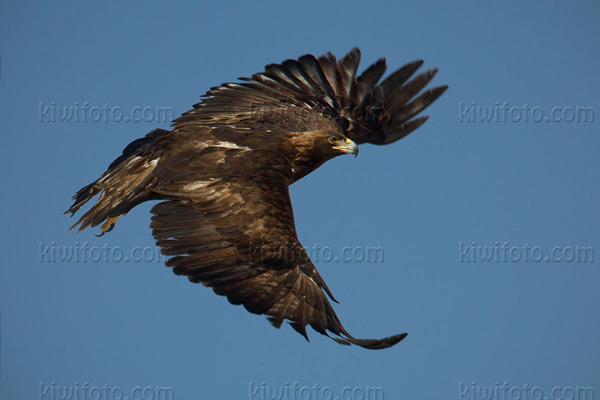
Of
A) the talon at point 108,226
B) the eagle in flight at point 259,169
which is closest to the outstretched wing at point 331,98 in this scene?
the eagle in flight at point 259,169

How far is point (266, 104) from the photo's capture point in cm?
1348

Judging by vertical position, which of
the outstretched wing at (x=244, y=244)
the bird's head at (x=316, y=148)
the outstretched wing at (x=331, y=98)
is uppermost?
the outstretched wing at (x=331, y=98)

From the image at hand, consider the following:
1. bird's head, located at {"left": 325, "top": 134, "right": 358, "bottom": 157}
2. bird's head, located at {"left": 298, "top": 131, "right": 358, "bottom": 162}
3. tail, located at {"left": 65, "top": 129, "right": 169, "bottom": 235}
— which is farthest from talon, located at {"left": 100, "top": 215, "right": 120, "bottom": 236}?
bird's head, located at {"left": 325, "top": 134, "right": 358, "bottom": 157}

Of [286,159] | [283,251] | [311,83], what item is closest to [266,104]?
[311,83]

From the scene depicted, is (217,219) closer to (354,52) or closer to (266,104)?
(266,104)

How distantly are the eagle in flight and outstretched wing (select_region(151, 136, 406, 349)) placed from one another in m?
0.01

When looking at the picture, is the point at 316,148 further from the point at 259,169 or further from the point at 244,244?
the point at 244,244

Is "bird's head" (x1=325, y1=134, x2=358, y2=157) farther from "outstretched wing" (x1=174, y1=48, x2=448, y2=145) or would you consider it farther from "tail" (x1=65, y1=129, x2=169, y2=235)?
"tail" (x1=65, y1=129, x2=169, y2=235)

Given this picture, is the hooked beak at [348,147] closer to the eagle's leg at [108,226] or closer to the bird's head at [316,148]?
the bird's head at [316,148]

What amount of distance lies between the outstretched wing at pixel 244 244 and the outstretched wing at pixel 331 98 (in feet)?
7.70

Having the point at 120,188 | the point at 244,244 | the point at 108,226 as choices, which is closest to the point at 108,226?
the point at 108,226

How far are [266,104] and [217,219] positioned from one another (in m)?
3.60

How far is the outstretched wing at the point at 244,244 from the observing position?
32.1 ft

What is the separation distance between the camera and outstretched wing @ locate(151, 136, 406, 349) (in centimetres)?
979
